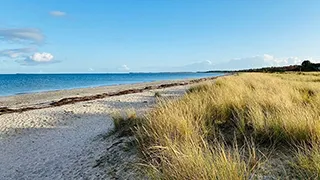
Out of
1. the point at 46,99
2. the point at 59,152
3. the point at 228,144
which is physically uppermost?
the point at 228,144

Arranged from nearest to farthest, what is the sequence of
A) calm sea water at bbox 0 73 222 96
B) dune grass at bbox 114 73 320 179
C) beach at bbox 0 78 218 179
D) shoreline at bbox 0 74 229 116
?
dune grass at bbox 114 73 320 179 → beach at bbox 0 78 218 179 → shoreline at bbox 0 74 229 116 → calm sea water at bbox 0 73 222 96

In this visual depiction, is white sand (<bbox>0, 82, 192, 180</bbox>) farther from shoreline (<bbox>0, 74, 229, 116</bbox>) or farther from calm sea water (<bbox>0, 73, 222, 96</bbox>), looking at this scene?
calm sea water (<bbox>0, 73, 222, 96</bbox>)

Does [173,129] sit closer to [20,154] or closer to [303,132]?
[303,132]

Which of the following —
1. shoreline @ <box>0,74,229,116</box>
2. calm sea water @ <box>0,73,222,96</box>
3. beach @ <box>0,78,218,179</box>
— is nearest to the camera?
beach @ <box>0,78,218,179</box>

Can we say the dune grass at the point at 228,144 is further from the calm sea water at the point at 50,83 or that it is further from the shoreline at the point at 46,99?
the calm sea water at the point at 50,83

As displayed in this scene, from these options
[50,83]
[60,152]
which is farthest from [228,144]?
[50,83]

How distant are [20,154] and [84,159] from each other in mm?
2775

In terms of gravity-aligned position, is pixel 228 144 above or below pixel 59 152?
above

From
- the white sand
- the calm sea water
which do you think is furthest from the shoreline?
the calm sea water

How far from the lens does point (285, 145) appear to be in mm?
4438

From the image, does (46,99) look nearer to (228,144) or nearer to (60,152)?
(60,152)

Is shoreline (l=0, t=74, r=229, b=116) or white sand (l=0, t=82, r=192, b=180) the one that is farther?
A: shoreline (l=0, t=74, r=229, b=116)

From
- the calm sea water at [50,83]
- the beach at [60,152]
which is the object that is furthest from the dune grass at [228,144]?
the calm sea water at [50,83]

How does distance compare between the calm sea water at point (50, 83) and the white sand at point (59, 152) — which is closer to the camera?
the white sand at point (59, 152)
